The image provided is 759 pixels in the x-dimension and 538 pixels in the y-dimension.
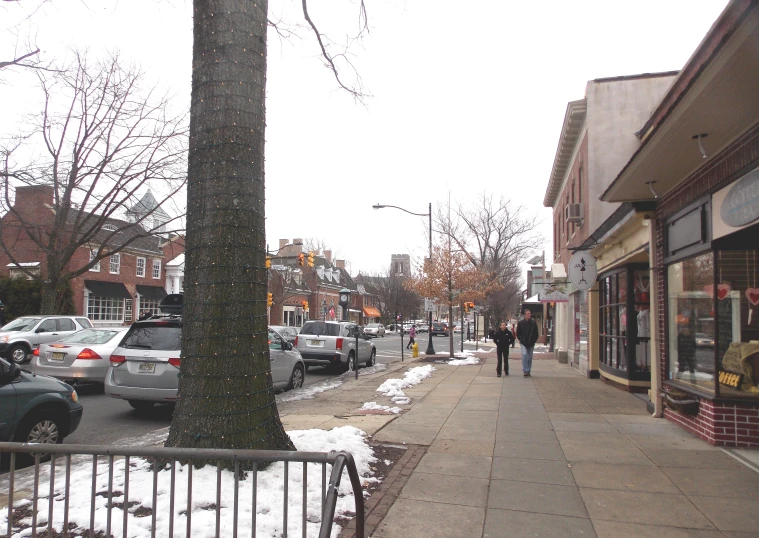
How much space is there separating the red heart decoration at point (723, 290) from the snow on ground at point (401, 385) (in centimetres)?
550

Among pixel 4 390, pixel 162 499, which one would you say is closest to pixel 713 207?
pixel 162 499

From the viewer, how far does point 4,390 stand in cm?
606

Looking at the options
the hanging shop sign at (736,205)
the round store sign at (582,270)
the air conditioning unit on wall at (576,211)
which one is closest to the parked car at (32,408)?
the hanging shop sign at (736,205)

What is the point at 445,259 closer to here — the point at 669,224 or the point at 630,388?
the point at 630,388

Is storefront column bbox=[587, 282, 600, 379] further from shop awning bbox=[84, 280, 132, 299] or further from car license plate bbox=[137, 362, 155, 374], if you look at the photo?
shop awning bbox=[84, 280, 132, 299]

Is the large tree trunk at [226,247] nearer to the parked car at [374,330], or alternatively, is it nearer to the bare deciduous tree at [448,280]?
the bare deciduous tree at [448,280]

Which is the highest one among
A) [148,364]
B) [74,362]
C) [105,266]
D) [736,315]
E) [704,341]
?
[105,266]

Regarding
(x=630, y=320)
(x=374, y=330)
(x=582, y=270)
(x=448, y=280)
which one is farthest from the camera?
(x=374, y=330)

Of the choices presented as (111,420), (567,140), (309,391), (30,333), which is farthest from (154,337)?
(567,140)

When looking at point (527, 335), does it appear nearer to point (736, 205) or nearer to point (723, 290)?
point (723, 290)

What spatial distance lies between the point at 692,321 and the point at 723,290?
1.05m

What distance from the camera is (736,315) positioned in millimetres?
6973

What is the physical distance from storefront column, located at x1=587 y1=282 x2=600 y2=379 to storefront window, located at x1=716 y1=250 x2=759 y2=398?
7587 millimetres

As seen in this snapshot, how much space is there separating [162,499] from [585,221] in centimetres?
1378
